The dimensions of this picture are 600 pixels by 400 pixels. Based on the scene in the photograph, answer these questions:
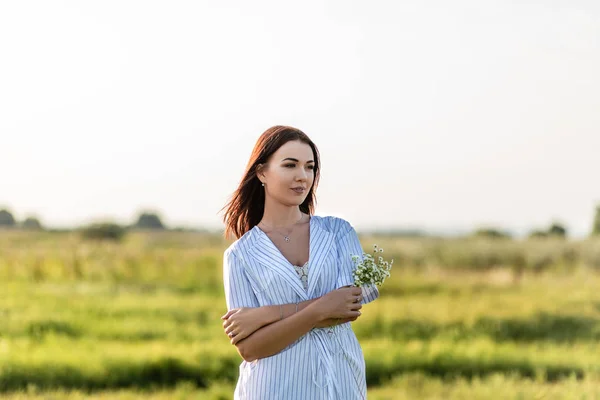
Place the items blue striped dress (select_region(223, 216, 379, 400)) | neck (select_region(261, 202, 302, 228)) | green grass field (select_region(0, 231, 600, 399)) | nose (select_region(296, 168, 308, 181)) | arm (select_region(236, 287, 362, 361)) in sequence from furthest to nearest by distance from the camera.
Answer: green grass field (select_region(0, 231, 600, 399)), neck (select_region(261, 202, 302, 228)), nose (select_region(296, 168, 308, 181)), blue striped dress (select_region(223, 216, 379, 400)), arm (select_region(236, 287, 362, 361))

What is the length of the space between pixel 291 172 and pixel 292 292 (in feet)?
1.63

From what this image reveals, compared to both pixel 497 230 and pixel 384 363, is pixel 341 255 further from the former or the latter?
pixel 497 230

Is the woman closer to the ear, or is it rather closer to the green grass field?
the ear

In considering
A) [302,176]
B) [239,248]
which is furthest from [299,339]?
[302,176]

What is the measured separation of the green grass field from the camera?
8062 mm

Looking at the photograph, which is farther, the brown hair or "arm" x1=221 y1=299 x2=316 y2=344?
the brown hair

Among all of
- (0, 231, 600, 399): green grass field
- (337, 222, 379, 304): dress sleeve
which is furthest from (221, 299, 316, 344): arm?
(0, 231, 600, 399): green grass field

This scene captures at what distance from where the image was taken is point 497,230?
129ft

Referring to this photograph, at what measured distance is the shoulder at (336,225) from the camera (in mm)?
3303

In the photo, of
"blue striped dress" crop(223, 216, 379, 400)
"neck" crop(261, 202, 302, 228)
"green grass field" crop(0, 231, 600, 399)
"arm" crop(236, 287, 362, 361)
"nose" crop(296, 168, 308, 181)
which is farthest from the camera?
"green grass field" crop(0, 231, 600, 399)

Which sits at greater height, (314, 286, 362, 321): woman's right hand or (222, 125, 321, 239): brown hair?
(222, 125, 321, 239): brown hair

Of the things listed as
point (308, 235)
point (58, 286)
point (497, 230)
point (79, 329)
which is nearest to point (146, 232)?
point (497, 230)

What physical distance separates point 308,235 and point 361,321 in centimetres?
820

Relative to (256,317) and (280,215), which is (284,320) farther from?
(280,215)
